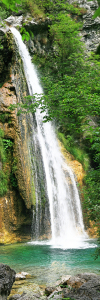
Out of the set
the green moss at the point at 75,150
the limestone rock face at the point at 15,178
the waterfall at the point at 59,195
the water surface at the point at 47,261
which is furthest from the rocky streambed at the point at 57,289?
the green moss at the point at 75,150

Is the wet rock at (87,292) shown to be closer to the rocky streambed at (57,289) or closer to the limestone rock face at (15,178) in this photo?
the rocky streambed at (57,289)

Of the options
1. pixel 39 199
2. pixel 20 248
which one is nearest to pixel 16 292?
pixel 20 248

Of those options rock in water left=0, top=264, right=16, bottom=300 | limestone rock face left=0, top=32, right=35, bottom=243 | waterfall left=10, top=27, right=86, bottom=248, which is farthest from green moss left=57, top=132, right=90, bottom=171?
rock in water left=0, top=264, right=16, bottom=300

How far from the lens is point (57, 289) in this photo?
3908 mm

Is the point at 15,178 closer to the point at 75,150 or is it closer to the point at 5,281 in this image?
the point at 75,150

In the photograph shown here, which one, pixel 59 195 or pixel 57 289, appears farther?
pixel 59 195

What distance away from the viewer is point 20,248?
293 inches

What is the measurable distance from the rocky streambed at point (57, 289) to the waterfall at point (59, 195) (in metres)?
3.86

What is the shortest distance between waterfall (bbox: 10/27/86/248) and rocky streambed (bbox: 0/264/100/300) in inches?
152

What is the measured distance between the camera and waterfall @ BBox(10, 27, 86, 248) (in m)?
9.41

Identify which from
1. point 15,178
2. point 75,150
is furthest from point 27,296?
point 75,150

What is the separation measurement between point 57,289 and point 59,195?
6397 mm

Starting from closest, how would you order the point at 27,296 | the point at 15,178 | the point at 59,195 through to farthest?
the point at 27,296 → the point at 15,178 → the point at 59,195

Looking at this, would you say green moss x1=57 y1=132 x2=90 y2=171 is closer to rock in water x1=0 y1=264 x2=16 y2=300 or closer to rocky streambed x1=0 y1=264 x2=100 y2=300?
rocky streambed x1=0 y1=264 x2=100 y2=300
